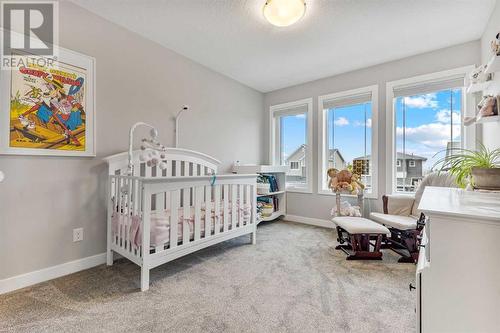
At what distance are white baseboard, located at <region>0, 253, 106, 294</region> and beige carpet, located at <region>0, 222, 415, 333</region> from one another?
80mm

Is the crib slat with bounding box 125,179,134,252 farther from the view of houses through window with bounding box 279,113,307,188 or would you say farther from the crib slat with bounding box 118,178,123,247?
the view of houses through window with bounding box 279,113,307,188

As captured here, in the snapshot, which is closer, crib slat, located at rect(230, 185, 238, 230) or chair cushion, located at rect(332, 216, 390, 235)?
chair cushion, located at rect(332, 216, 390, 235)

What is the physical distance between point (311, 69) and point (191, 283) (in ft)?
9.87

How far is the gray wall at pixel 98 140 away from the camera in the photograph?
1717mm

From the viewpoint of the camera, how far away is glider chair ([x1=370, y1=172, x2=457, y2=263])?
222 centimetres

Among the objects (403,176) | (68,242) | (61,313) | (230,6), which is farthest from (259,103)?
(61,313)

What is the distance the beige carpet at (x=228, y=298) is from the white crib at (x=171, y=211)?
204mm

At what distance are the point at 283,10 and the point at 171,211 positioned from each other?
186cm

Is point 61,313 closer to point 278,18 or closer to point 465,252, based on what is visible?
point 465,252

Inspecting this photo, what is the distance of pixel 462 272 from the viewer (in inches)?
29.6

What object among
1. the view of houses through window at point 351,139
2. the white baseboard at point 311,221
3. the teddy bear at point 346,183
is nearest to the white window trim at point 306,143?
the view of houses through window at point 351,139

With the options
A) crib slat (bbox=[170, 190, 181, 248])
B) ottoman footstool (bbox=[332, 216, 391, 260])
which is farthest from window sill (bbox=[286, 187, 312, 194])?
crib slat (bbox=[170, 190, 181, 248])

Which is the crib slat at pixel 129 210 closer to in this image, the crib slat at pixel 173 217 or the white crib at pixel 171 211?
the white crib at pixel 171 211

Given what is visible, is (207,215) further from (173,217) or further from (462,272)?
(462,272)
